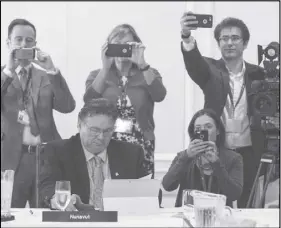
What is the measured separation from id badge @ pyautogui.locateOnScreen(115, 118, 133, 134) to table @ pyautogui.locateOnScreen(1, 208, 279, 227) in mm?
1123

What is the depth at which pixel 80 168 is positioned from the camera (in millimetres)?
3701

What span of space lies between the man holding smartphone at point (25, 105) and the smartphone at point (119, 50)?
0.39 meters

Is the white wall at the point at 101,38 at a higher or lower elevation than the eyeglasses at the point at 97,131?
higher

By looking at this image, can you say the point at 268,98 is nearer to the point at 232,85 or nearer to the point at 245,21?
the point at 232,85

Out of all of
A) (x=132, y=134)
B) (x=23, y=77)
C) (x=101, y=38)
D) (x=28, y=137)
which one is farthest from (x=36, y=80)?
(x=132, y=134)

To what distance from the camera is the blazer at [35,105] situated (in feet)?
12.1

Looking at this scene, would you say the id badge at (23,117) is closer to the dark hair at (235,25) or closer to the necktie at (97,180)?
the necktie at (97,180)

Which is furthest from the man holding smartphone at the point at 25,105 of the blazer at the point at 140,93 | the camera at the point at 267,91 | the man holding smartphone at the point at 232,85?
the camera at the point at 267,91

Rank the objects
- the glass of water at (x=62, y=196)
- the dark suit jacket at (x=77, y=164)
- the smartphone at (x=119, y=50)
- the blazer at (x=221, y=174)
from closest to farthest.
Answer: the glass of water at (x=62, y=196)
the dark suit jacket at (x=77, y=164)
the smartphone at (x=119, y=50)
the blazer at (x=221, y=174)

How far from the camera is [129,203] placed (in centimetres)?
248

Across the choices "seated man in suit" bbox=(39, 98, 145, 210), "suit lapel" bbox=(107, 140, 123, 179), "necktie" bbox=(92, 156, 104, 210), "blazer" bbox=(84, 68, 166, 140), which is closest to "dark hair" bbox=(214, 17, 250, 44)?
"blazer" bbox=(84, 68, 166, 140)

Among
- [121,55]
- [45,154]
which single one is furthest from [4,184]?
[121,55]

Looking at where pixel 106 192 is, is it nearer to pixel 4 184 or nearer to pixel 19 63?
pixel 4 184

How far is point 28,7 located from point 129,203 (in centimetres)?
185
